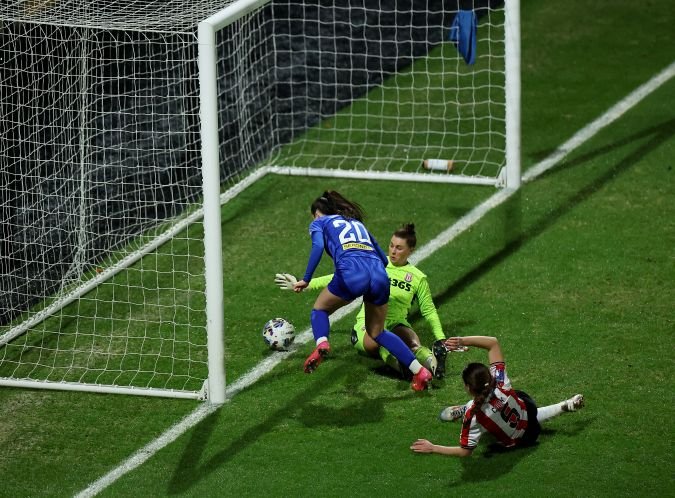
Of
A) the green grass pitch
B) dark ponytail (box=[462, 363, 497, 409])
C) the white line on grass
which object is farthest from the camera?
the white line on grass

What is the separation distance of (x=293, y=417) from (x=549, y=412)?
6.03ft

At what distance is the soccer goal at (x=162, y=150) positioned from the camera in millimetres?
10547

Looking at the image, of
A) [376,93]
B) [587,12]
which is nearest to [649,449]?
[376,93]

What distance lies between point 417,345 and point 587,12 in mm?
8634

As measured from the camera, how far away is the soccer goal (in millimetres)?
10547

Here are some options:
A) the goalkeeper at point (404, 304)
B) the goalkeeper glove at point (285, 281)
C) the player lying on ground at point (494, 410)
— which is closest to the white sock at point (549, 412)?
the player lying on ground at point (494, 410)

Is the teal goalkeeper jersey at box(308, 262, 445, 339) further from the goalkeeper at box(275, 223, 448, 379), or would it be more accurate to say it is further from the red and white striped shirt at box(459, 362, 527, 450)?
Result: the red and white striped shirt at box(459, 362, 527, 450)

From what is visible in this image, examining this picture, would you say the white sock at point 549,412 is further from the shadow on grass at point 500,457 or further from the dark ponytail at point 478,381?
the dark ponytail at point 478,381

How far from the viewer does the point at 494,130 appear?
14.6 metres

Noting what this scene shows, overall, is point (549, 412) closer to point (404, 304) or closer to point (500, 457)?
point (500, 457)

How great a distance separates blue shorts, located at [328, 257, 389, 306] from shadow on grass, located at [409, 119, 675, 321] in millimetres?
1567

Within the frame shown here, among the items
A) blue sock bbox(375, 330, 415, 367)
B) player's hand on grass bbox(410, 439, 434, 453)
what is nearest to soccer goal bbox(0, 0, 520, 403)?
blue sock bbox(375, 330, 415, 367)

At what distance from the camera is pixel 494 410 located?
875 centimetres

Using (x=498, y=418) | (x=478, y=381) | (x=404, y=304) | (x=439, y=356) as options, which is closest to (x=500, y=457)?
(x=498, y=418)
